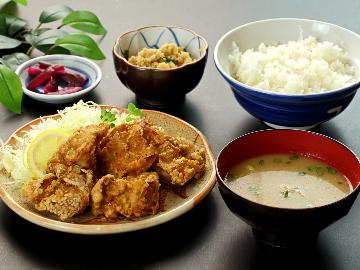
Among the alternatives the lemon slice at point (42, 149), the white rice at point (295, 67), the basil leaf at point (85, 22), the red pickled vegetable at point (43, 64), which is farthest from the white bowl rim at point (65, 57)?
the white rice at point (295, 67)

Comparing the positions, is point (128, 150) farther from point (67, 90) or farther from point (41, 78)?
point (41, 78)

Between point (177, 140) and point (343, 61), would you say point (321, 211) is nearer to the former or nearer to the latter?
point (177, 140)

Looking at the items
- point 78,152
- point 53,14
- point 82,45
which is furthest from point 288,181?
point 53,14

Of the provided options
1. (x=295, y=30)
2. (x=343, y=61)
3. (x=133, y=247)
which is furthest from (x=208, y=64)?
(x=133, y=247)

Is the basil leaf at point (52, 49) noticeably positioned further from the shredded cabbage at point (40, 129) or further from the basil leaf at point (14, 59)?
the shredded cabbage at point (40, 129)

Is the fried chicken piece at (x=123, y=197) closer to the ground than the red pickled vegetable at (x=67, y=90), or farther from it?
farther from it

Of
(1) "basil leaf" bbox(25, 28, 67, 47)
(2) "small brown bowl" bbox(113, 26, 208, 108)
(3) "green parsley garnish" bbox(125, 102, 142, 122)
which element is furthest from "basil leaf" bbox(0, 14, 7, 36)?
(3) "green parsley garnish" bbox(125, 102, 142, 122)
